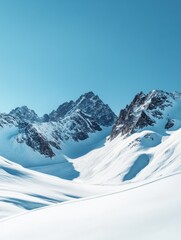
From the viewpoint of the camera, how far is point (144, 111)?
117m

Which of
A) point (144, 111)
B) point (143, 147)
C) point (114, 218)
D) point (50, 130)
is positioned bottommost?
point (114, 218)

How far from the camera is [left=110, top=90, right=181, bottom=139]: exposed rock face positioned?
110613 mm

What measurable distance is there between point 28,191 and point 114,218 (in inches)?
1030

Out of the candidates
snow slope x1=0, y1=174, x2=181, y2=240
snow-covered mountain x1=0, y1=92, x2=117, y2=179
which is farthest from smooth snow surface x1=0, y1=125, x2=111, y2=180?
snow slope x1=0, y1=174, x2=181, y2=240

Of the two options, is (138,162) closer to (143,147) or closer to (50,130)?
(143,147)

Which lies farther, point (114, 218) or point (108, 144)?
point (108, 144)

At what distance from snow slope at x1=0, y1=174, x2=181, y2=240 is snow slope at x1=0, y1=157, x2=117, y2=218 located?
38.5 ft

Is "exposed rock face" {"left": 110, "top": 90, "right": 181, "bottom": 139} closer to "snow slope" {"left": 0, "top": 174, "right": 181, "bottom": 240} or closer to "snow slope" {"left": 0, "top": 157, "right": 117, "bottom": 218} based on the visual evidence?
"snow slope" {"left": 0, "top": 157, "right": 117, "bottom": 218}

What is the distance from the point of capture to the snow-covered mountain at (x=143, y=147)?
72.6 meters

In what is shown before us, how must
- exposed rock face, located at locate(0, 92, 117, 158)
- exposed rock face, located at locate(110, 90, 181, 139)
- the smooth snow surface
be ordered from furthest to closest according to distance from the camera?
1. exposed rock face, located at locate(0, 92, 117, 158)
2. exposed rock face, located at locate(110, 90, 181, 139)
3. the smooth snow surface

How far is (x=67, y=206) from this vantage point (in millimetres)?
5883

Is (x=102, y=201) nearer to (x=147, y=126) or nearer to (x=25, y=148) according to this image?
(x=147, y=126)

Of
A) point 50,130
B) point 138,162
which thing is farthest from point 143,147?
point 50,130

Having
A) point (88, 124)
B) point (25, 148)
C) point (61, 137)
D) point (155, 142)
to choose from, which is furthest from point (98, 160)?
point (88, 124)
